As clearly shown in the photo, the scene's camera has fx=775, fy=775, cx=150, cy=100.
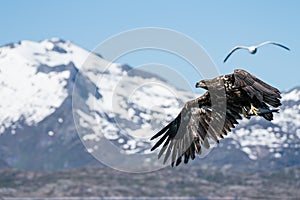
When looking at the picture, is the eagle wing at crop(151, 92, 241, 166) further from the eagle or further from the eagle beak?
the eagle beak

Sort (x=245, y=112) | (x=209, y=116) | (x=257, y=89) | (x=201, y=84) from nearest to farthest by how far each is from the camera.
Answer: (x=257, y=89), (x=245, y=112), (x=201, y=84), (x=209, y=116)

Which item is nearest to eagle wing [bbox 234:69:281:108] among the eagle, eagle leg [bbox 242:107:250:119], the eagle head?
the eagle

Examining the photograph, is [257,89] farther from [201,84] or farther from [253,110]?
[201,84]

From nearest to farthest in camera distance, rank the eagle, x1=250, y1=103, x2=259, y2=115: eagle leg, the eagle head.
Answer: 1. x1=250, y1=103, x2=259, y2=115: eagle leg
2. the eagle
3. the eagle head

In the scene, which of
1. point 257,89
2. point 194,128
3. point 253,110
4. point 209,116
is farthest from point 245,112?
point 257,89

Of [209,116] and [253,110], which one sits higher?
[209,116]

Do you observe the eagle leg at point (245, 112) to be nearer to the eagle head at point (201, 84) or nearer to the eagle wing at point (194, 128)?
the eagle wing at point (194, 128)

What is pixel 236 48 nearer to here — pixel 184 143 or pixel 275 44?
pixel 275 44

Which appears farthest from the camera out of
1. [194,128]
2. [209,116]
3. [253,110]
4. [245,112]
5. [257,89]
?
[194,128]
